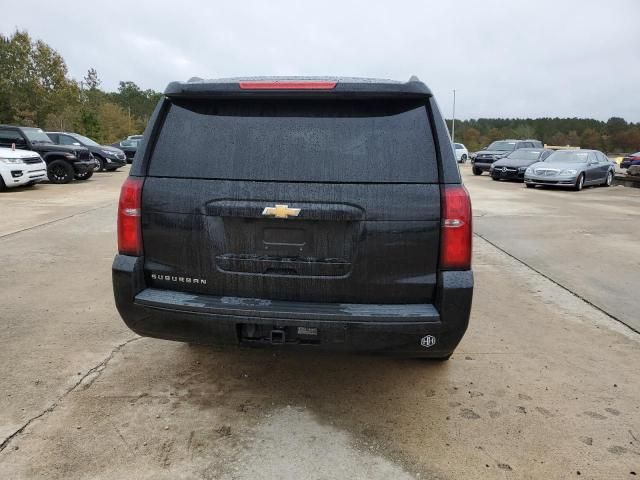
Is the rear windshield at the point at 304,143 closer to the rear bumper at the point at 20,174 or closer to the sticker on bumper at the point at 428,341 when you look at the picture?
the sticker on bumper at the point at 428,341

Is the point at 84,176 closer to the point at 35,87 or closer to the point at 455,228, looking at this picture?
the point at 455,228

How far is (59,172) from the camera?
17.7 metres

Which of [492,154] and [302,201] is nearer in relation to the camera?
[302,201]

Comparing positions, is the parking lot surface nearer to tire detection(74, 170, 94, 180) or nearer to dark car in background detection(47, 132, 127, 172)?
tire detection(74, 170, 94, 180)

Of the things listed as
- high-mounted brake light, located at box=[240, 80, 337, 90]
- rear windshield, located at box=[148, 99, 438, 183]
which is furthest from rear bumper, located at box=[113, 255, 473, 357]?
high-mounted brake light, located at box=[240, 80, 337, 90]

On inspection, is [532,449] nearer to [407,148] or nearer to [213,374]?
[407,148]

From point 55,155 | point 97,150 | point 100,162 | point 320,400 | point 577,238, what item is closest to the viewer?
point 320,400

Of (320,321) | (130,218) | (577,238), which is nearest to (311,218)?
(320,321)

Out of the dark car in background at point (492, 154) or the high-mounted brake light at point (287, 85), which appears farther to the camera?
the dark car in background at point (492, 154)

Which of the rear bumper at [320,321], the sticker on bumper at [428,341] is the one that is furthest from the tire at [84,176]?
the sticker on bumper at [428,341]

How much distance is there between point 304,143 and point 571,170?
17.7m

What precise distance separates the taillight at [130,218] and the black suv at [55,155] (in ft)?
51.4

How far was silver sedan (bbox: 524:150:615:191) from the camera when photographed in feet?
58.7

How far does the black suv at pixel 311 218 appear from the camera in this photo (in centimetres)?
265
